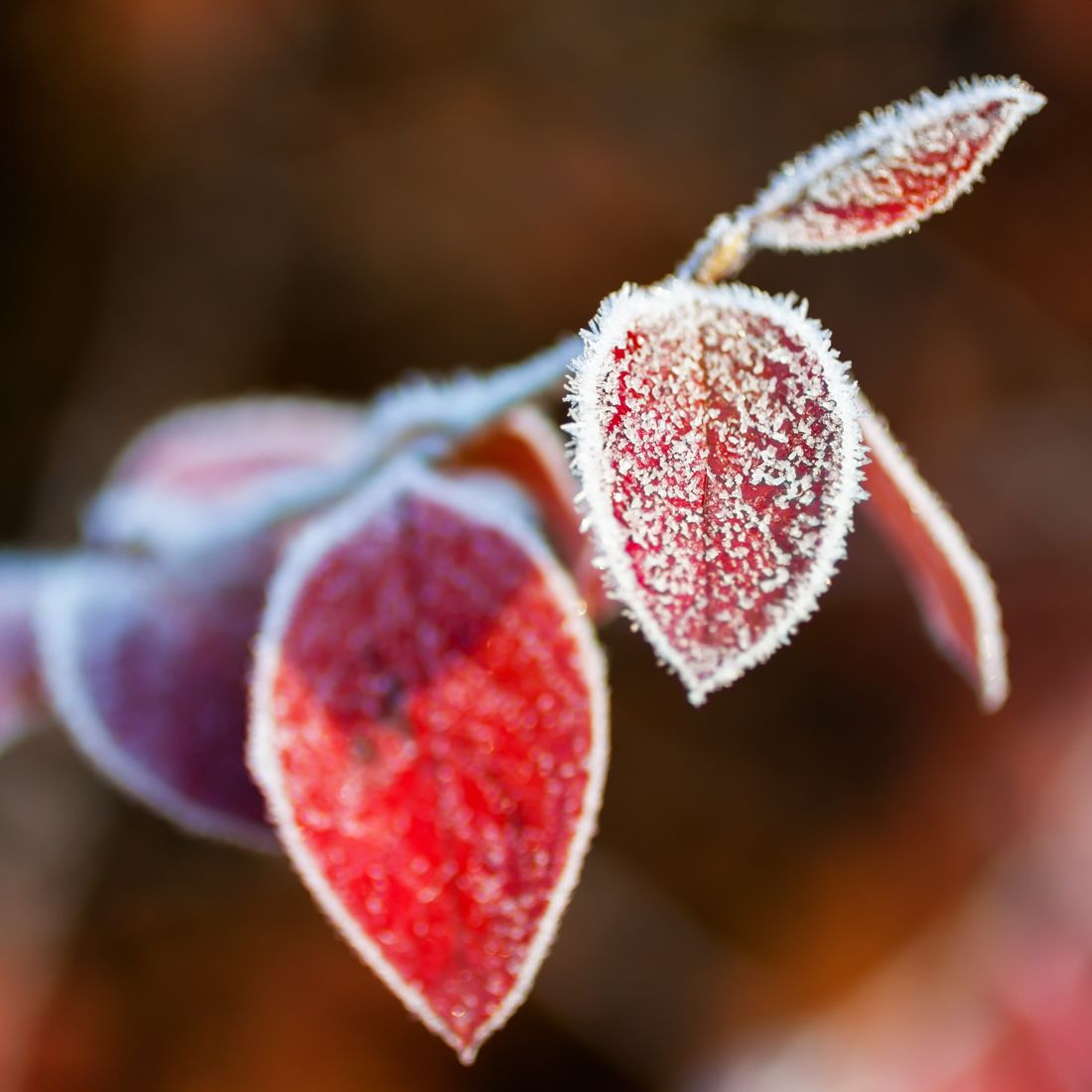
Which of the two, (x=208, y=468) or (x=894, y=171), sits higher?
(x=894, y=171)

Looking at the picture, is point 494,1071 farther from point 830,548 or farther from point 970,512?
point 830,548

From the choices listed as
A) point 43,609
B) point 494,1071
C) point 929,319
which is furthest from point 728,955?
point 43,609

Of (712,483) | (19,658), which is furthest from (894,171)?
(19,658)

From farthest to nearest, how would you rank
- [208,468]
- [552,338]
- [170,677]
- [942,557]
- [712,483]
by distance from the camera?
[552,338]
[208,468]
[170,677]
[942,557]
[712,483]

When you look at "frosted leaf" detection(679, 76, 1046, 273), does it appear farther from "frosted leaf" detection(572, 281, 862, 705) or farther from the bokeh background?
the bokeh background

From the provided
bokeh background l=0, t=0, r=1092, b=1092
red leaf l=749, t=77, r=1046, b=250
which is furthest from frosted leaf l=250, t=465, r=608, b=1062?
bokeh background l=0, t=0, r=1092, b=1092

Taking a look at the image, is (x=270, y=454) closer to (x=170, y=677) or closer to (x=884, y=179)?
(x=170, y=677)
